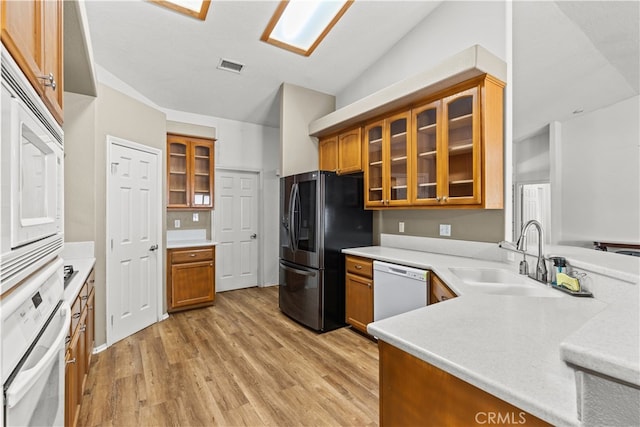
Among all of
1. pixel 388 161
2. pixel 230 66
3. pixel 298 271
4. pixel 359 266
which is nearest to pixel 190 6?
pixel 230 66

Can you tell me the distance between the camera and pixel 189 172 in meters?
4.31

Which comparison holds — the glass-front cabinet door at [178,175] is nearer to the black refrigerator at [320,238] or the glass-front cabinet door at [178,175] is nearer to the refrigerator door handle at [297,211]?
the black refrigerator at [320,238]

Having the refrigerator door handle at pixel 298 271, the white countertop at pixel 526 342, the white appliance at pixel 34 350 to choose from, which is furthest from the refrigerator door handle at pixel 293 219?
the white appliance at pixel 34 350

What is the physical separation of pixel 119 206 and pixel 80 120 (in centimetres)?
84

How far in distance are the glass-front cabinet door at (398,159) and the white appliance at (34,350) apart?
266 cm

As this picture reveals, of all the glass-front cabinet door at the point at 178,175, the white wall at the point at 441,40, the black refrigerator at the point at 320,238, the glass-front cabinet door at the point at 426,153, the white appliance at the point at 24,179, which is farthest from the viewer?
the glass-front cabinet door at the point at 178,175

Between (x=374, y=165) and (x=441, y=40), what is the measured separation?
→ 1391 mm

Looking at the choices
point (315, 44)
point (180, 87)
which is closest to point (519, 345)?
point (315, 44)

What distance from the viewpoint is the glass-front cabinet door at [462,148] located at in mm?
2408

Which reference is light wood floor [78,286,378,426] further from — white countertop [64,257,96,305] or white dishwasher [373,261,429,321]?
white countertop [64,257,96,305]

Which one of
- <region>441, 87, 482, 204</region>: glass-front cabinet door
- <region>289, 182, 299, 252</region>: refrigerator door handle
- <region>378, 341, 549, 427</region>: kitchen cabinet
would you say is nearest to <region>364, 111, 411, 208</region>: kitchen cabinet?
<region>441, 87, 482, 204</region>: glass-front cabinet door

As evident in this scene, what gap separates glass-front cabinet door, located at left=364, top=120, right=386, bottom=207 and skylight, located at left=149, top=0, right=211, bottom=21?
195cm

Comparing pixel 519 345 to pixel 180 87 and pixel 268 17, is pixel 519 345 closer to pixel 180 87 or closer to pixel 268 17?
pixel 268 17

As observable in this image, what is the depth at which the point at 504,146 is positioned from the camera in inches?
98.0
